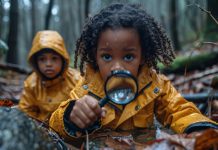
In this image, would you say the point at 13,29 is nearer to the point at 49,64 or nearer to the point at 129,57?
the point at 49,64

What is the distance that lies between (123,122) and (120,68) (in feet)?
1.48

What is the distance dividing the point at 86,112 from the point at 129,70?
0.60 meters

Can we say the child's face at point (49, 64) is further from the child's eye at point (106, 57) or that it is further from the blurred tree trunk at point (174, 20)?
the blurred tree trunk at point (174, 20)

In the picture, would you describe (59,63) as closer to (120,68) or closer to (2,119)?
(120,68)

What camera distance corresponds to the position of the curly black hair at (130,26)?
2.76 meters

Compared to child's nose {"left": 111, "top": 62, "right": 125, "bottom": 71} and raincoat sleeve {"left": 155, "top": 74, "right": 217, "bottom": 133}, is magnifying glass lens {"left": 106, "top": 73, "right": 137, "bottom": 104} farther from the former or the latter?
raincoat sleeve {"left": 155, "top": 74, "right": 217, "bottom": 133}

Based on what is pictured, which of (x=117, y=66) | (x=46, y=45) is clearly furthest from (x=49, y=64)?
(x=117, y=66)

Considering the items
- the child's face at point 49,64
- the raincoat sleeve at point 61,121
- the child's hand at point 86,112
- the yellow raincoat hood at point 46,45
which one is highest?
the child's hand at point 86,112

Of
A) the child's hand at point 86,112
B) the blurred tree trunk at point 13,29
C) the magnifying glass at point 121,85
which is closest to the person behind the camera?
the child's hand at point 86,112

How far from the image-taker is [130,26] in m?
2.73

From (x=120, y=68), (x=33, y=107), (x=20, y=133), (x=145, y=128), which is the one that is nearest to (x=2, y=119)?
(x=20, y=133)

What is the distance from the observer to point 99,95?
2805mm

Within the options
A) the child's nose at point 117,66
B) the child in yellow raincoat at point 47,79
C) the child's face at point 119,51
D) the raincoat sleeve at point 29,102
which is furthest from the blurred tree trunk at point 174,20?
the child's nose at point 117,66

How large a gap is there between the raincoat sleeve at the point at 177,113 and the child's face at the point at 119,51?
330 mm
